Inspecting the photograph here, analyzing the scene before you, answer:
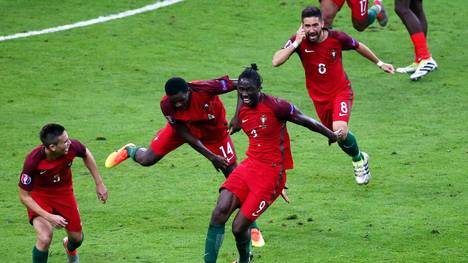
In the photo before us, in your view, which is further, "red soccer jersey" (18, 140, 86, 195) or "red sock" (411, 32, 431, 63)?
"red sock" (411, 32, 431, 63)

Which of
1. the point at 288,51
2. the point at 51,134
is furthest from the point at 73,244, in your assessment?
the point at 288,51

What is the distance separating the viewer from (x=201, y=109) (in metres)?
14.4

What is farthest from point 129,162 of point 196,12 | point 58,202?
point 196,12

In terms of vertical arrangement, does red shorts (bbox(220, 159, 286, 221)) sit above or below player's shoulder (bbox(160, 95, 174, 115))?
below

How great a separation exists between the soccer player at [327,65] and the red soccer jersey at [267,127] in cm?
221

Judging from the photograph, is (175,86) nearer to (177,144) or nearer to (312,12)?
(177,144)

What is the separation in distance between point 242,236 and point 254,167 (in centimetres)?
83

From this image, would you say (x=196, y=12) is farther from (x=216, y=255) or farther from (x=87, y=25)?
(x=216, y=255)

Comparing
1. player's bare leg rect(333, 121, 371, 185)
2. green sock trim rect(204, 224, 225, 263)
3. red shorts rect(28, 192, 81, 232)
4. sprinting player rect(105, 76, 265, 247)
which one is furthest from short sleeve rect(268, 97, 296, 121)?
player's bare leg rect(333, 121, 371, 185)

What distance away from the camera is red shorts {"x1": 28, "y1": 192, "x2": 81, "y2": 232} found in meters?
12.8

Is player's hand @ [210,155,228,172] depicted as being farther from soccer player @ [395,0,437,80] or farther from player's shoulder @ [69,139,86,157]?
soccer player @ [395,0,437,80]

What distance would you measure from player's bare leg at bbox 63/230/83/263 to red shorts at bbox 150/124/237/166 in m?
2.35

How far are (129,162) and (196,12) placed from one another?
8554 mm

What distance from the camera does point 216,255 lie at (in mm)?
12680
